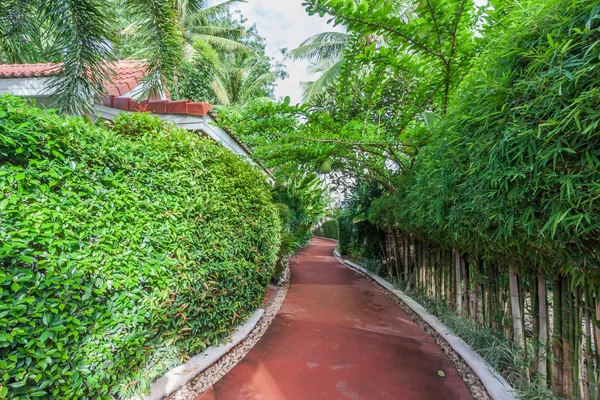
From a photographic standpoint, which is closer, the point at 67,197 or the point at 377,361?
the point at 67,197

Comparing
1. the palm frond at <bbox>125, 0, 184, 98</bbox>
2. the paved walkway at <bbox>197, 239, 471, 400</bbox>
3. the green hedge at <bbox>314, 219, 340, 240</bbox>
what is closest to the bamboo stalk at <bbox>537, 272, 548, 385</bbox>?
the paved walkway at <bbox>197, 239, 471, 400</bbox>

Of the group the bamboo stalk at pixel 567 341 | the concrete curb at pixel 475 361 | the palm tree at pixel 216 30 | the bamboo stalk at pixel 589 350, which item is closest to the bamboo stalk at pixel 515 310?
the concrete curb at pixel 475 361

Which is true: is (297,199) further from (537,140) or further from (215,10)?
(215,10)

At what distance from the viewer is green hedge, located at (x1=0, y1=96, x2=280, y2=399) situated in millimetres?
1607

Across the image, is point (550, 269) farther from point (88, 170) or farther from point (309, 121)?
point (88, 170)

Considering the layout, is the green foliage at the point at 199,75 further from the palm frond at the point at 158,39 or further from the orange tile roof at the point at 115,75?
the palm frond at the point at 158,39

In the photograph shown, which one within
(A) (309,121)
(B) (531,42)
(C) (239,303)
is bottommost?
(C) (239,303)

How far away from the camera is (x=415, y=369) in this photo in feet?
9.68

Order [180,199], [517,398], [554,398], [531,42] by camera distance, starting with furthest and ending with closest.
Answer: [180,199] < [517,398] < [554,398] < [531,42]

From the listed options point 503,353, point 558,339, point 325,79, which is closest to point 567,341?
point 558,339

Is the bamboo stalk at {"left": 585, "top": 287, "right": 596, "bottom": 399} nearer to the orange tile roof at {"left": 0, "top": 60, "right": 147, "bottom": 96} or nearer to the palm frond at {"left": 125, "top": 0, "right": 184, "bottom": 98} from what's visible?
the palm frond at {"left": 125, "top": 0, "right": 184, "bottom": 98}

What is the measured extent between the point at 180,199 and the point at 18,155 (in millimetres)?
1242

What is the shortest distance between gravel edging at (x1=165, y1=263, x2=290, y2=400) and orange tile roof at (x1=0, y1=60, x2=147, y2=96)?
4811mm

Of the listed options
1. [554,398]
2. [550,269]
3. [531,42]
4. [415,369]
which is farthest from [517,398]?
[531,42]
